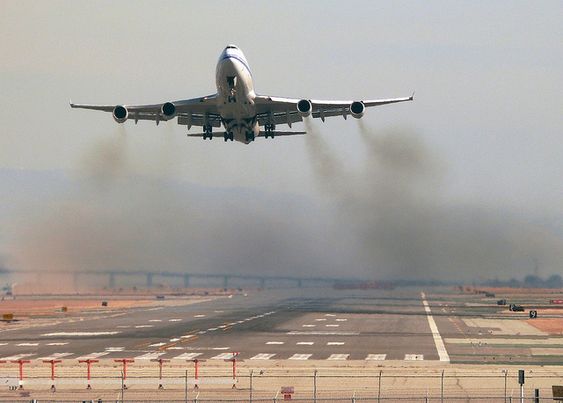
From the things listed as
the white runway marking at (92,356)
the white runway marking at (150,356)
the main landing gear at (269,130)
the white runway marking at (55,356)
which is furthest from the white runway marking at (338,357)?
the main landing gear at (269,130)

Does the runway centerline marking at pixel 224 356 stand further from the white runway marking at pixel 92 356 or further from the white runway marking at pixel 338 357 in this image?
the white runway marking at pixel 92 356

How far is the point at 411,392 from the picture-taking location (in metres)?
47.7

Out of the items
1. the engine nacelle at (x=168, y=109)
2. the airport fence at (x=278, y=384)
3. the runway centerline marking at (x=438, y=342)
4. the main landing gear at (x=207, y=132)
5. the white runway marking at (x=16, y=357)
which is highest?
the engine nacelle at (x=168, y=109)

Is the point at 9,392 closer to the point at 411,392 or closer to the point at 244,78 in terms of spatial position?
the point at 411,392

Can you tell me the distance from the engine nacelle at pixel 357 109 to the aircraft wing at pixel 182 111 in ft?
36.4

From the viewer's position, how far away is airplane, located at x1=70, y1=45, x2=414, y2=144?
75562mm

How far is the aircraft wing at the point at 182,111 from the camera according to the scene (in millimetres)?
79562

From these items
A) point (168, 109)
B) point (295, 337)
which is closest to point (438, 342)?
point (295, 337)

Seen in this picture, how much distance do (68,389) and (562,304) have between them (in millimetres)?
115601

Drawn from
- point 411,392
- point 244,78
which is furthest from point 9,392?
point 244,78

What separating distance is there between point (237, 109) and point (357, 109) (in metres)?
9.56

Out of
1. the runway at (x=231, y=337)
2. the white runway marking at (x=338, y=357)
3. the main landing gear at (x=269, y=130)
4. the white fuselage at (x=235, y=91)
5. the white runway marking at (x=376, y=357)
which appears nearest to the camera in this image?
the white runway marking at (x=376, y=357)

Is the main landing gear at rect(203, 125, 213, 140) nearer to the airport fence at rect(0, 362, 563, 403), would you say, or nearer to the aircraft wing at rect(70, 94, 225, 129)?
the aircraft wing at rect(70, 94, 225, 129)

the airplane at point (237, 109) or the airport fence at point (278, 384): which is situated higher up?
the airplane at point (237, 109)
